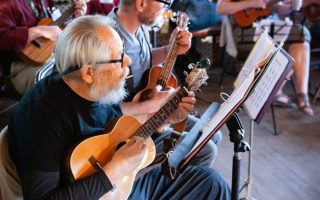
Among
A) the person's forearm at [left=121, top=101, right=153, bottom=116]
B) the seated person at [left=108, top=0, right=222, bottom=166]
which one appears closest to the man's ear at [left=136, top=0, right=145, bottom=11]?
the seated person at [left=108, top=0, right=222, bottom=166]

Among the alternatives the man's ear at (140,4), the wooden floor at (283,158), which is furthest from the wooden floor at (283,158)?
the man's ear at (140,4)

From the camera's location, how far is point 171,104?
4.97ft

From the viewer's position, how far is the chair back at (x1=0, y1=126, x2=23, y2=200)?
120 cm

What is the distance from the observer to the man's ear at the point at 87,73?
1.18m

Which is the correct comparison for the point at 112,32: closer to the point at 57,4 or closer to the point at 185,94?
the point at 185,94

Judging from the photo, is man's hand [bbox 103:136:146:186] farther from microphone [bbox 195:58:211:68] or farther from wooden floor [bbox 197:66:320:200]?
wooden floor [bbox 197:66:320:200]

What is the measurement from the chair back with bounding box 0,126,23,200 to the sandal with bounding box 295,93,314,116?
2595 millimetres

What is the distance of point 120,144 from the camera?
4.58 feet

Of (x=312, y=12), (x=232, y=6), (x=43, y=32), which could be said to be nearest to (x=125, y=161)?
(x=43, y=32)

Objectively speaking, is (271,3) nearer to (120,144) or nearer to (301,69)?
(301,69)

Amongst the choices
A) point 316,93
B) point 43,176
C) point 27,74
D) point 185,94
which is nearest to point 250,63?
point 185,94

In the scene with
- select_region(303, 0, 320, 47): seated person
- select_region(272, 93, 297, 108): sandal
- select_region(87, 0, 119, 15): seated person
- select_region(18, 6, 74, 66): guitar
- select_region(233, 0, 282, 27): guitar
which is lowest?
select_region(272, 93, 297, 108): sandal

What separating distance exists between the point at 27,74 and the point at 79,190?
1.34m

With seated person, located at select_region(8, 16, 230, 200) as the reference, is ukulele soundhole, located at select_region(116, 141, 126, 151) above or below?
below
